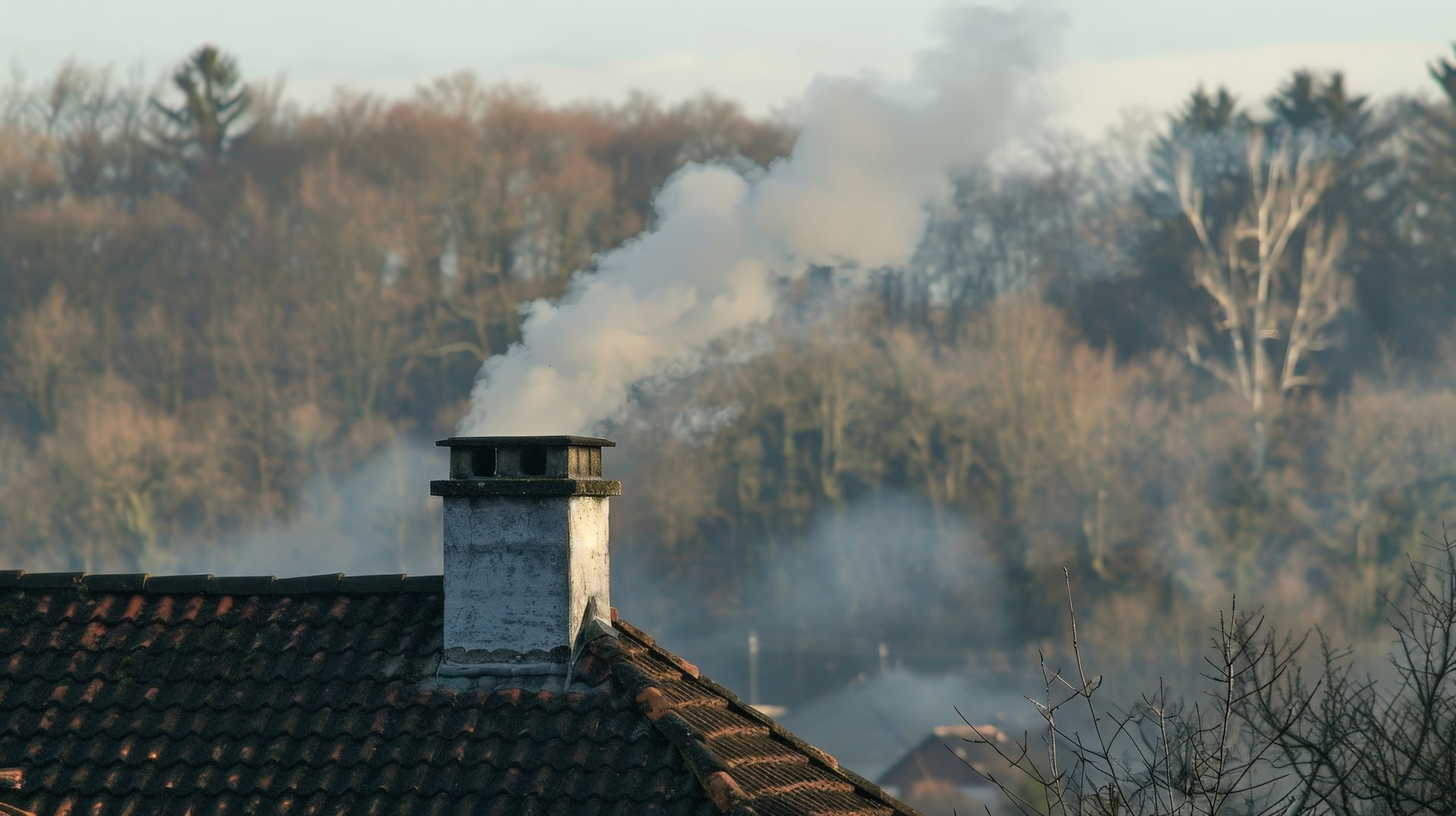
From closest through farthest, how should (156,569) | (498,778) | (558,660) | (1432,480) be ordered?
(498,778), (558,660), (1432,480), (156,569)

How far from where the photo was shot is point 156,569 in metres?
56.4

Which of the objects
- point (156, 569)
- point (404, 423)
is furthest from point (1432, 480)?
point (156, 569)

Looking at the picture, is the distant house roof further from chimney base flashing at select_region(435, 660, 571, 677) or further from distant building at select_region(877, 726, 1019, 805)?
chimney base flashing at select_region(435, 660, 571, 677)

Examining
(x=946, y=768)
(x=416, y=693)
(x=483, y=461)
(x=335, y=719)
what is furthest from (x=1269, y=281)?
(x=335, y=719)

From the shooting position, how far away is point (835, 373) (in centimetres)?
5744

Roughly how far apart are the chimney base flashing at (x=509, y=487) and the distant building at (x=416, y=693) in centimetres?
1

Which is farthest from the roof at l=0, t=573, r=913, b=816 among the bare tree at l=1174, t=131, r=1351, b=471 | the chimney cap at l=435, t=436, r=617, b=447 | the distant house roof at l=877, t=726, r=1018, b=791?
the bare tree at l=1174, t=131, r=1351, b=471

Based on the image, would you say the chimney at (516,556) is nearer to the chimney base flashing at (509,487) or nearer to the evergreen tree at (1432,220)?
the chimney base flashing at (509,487)

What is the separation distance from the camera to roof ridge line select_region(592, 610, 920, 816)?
8.62 meters

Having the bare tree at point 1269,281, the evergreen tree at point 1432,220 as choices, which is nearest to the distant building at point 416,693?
the bare tree at point 1269,281

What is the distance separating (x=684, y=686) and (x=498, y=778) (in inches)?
52.9

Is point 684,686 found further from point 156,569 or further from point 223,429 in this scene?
point 223,429

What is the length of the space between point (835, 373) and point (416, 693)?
158 feet

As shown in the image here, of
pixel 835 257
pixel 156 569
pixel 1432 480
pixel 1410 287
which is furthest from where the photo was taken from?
pixel 1410 287
